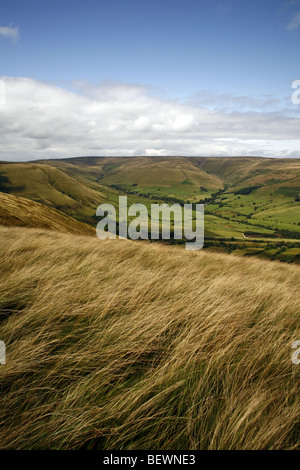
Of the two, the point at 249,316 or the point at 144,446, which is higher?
the point at 249,316

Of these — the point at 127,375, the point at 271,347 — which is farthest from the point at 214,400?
the point at 271,347

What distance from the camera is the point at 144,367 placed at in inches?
92.5

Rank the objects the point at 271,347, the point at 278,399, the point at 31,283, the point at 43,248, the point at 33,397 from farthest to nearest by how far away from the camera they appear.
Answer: the point at 43,248
the point at 31,283
the point at 271,347
the point at 278,399
the point at 33,397

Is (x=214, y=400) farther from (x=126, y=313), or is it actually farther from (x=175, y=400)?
(x=126, y=313)

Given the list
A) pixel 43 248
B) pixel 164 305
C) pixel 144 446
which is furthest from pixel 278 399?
pixel 43 248

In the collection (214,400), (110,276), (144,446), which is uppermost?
(110,276)

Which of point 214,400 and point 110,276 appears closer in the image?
point 214,400

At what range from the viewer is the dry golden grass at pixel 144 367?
174 centimetres

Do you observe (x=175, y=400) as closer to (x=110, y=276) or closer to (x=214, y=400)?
(x=214, y=400)

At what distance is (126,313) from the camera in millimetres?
3334

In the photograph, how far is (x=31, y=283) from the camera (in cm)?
383

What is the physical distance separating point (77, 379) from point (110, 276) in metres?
2.58

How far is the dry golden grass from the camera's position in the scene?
5.70 feet

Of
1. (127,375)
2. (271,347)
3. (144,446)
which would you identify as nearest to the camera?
(144,446)
